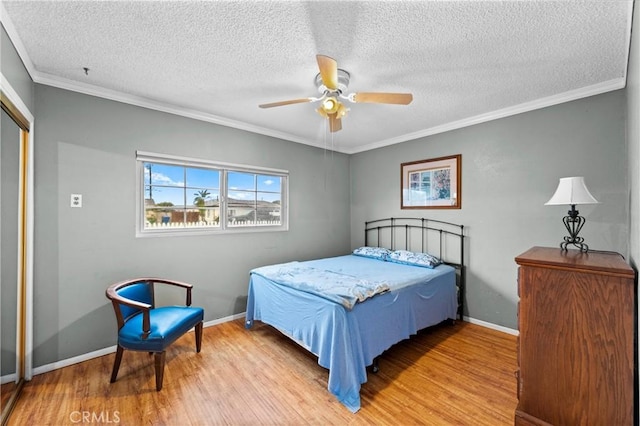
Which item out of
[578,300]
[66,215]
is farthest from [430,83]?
[66,215]

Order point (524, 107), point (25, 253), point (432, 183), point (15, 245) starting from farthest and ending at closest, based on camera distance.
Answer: point (432, 183), point (524, 107), point (25, 253), point (15, 245)

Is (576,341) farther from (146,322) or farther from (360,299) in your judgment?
(146,322)

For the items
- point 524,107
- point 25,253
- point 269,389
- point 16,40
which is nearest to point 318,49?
point 16,40

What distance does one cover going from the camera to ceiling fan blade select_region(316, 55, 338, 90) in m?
1.67

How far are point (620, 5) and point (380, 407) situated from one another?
284 cm

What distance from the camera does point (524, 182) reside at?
2.96m

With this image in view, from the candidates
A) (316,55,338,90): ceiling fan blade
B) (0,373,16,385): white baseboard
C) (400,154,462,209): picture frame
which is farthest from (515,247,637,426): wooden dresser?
(0,373,16,385): white baseboard

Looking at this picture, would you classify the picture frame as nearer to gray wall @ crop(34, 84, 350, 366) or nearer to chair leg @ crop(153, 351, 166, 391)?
gray wall @ crop(34, 84, 350, 366)

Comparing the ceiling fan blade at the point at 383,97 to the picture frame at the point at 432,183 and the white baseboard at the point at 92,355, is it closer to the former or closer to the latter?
the picture frame at the point at 432,183

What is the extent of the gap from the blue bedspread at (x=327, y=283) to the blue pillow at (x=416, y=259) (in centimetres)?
100

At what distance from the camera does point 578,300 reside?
142 cm

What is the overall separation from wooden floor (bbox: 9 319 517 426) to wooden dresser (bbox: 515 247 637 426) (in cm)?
48

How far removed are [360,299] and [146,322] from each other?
164 cm

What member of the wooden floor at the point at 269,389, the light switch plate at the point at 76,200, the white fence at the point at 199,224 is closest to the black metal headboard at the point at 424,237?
the wooden floor at the point at 269,389
